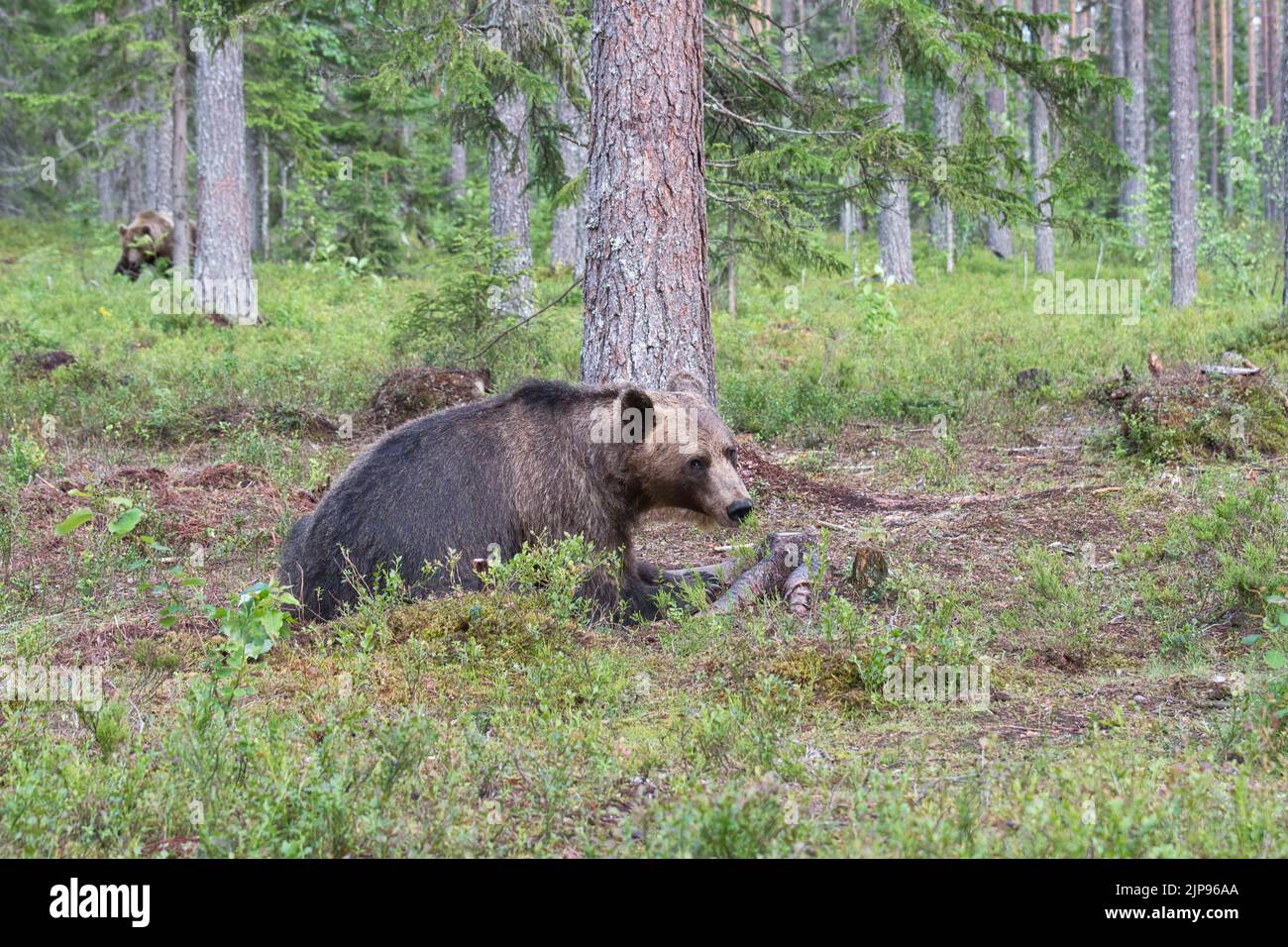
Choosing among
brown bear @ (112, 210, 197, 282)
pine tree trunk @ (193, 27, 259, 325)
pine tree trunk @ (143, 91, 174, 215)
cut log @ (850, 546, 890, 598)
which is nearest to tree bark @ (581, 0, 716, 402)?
cut log @ (850, 546, 890, 598)

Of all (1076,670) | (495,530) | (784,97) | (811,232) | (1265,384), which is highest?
(784,97)

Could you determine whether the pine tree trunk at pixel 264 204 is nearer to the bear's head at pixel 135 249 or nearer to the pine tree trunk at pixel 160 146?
the pine tree trunk at pixel 160 146

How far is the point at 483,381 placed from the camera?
13.0m

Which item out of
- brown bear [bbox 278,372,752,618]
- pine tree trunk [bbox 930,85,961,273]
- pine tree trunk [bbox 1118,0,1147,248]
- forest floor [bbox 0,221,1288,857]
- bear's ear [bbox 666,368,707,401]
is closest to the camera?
forest floor [bbox 0,221,1288,857]

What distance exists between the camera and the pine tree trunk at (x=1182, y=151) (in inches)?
968

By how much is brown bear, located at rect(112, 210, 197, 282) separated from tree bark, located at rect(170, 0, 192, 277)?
1.36m

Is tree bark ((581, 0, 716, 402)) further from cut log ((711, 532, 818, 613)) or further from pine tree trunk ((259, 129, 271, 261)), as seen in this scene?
pine tree trunk ((259, 129, 271, 261))

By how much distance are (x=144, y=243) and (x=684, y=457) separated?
20.5 m

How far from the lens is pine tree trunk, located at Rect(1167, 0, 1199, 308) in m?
24.6

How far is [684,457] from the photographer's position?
7660 millimetres

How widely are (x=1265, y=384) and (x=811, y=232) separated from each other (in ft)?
15.9

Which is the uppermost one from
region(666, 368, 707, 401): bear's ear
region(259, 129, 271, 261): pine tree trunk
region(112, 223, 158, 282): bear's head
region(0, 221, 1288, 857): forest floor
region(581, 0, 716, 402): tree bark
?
region(259, 129, 271, 261): pine tree trunk

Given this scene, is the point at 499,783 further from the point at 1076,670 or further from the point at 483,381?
the point at 483,381
